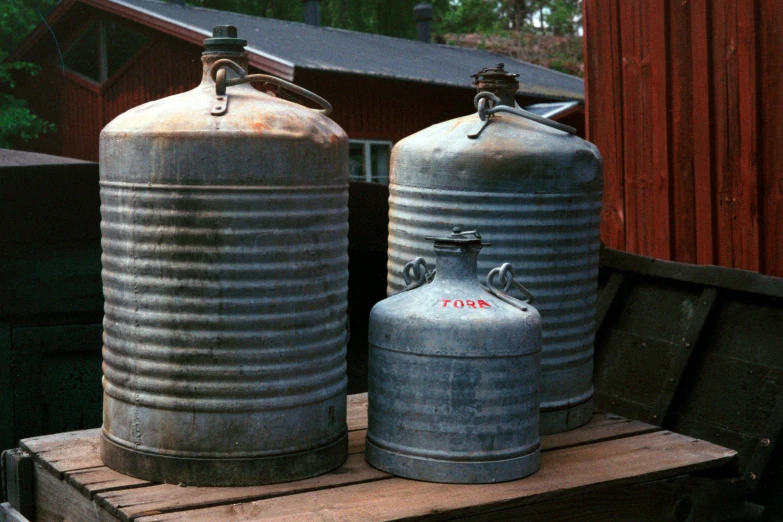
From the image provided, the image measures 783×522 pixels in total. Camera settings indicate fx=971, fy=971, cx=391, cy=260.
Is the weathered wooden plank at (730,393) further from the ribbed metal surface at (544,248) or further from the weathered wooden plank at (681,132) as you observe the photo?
the ribbed metal surface at (544,248)

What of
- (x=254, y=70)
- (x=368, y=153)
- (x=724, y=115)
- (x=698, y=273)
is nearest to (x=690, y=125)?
(x=724, y=115)

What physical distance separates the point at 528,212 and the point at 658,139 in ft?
7.46

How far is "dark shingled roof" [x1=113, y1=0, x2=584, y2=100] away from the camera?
13680 mm

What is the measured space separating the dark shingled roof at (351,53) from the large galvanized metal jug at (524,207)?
9.73 metres

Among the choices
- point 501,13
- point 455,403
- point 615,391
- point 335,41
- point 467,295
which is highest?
point 501,13

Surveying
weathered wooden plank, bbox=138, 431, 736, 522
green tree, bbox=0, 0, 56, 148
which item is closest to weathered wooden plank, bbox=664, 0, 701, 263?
weathered wooden plank, bbox=138, 431, 736, 522

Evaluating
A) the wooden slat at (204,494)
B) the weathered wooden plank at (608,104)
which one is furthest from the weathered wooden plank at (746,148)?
the wooden slat at (204,494)

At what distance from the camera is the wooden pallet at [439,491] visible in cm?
240

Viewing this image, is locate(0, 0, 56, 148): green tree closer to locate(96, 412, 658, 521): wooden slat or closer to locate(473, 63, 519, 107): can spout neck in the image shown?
locate(473, 63, 519, 107): can spout neck

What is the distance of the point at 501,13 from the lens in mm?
35812

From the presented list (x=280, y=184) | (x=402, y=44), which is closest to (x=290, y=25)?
(x=402, y=44)

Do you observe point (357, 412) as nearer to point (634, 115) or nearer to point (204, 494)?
point (204, 494)

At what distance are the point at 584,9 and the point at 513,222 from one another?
2.98m

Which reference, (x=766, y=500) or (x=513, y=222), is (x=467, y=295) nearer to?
(x=513, y=222)
